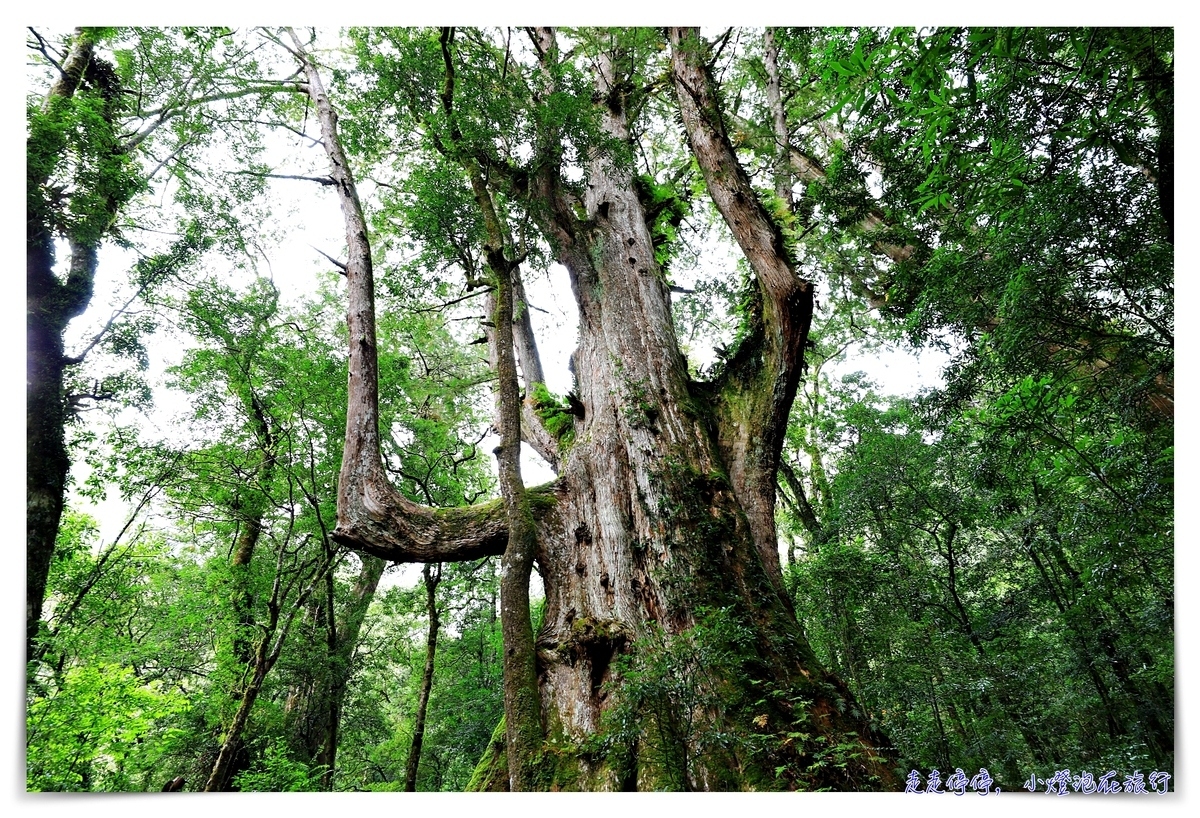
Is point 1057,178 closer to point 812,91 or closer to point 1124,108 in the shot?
point 1124,108

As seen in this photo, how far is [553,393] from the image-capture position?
4707 mm

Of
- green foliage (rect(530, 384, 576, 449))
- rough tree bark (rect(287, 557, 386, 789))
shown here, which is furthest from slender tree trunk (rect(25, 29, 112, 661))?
green foliage (rect(530, 384, 576, 449))

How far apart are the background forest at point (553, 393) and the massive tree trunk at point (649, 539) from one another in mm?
71

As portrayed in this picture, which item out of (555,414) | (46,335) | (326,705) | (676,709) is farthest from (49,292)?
(326,705)

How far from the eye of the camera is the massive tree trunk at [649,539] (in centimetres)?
225

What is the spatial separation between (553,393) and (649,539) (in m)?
1.98

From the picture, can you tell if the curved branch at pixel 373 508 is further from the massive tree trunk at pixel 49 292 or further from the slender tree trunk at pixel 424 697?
the slender tree trunk at pixel 424 697

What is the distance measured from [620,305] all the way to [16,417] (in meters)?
3.80

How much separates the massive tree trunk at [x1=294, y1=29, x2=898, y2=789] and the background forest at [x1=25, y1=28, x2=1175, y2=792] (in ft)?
0.23

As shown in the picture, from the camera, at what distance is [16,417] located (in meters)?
2.81

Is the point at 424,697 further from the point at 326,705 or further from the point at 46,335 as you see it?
the point at 46,335

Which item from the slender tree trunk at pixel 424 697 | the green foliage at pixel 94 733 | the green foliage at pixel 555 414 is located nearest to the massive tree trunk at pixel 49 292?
the green foliage at pixel 94 733

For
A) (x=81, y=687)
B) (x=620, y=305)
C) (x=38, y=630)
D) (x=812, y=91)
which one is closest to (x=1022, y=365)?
(x=620, y=305)

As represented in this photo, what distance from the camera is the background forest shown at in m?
2.70
